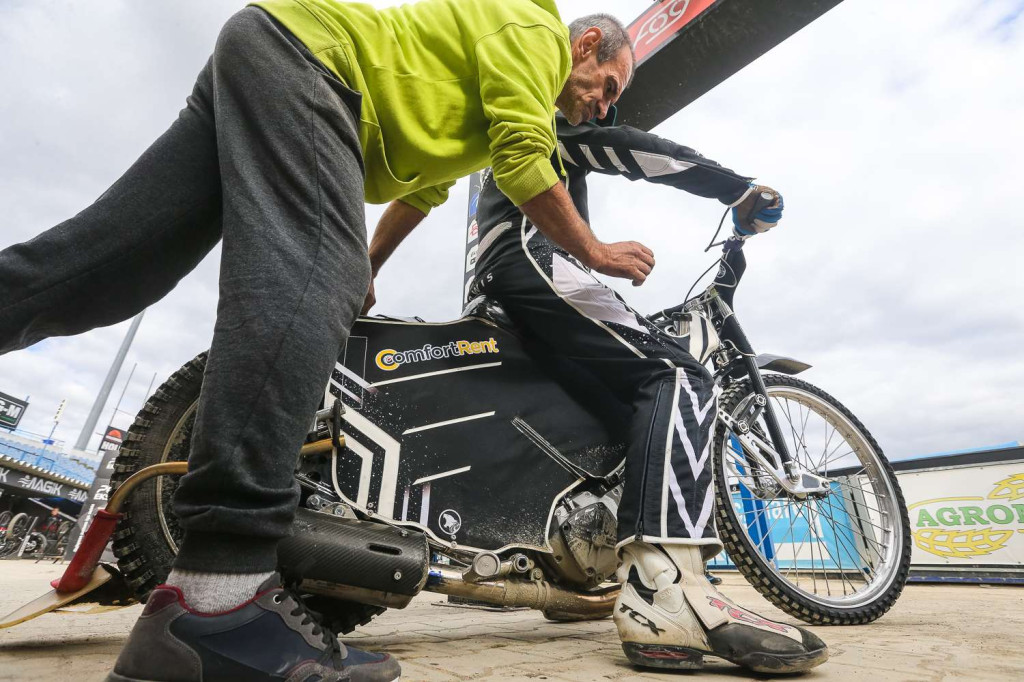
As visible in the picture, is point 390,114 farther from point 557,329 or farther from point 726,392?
point 726,392

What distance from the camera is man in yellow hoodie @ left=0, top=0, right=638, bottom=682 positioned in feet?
2.53

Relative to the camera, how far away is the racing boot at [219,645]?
2.45 ft

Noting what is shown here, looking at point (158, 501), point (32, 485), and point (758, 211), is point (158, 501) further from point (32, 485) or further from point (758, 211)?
point (32, 485)

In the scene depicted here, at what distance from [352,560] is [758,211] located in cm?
217

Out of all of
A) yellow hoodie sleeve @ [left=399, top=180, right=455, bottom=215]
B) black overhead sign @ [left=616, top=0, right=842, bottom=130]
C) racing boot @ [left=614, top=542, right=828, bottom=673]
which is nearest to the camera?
racing boot @ [left=614, top=542, right=828, bottom=673]

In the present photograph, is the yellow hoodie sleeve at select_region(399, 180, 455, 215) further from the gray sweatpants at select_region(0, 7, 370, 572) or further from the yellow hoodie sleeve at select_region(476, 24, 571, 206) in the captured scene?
the gray sweatpants at select_region(0, 7, 370, 572)

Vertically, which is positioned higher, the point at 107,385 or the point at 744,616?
the point at 107,385

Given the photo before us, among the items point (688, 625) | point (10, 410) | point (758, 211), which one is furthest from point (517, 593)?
point (10, 410)

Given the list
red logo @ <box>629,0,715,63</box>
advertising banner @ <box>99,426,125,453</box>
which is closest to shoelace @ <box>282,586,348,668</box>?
red logo @ <box>629,0,715,63</box>

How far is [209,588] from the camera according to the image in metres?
0.77

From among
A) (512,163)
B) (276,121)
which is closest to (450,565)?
(512,163)

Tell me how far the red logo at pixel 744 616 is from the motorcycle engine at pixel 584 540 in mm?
416

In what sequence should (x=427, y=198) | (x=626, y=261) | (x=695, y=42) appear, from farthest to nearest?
(x=695, y=42), (x=427, y=198), (x=626, y=261)

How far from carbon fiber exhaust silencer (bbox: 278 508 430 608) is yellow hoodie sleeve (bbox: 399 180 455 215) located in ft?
3.45
